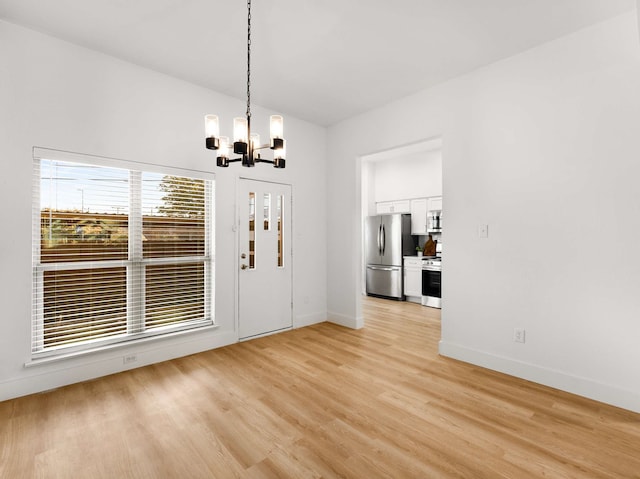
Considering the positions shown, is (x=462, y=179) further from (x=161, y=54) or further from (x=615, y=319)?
(x=161, y=54)

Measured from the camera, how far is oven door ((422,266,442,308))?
19.7ft

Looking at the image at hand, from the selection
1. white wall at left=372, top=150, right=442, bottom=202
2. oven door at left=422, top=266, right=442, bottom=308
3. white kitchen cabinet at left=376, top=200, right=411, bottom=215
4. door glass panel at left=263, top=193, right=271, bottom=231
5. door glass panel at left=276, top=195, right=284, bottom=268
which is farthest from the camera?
white kitchen cabinet at left=376, top=200, right=411, bottom=215

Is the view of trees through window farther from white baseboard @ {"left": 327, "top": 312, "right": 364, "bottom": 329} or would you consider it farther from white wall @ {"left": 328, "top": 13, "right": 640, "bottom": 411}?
white wall @ {"left": 328, "top": 13, "right": 640, "bottom": 411}

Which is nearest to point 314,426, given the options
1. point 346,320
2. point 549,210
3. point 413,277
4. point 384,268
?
point 346,320

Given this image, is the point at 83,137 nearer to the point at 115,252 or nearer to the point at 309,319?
the point at 115,252

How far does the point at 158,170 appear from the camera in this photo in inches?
138

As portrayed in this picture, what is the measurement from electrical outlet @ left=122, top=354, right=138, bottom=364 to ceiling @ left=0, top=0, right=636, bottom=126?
3.04 metres

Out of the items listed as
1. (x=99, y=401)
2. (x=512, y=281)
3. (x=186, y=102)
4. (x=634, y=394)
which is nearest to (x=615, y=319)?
(x=634, y=394)

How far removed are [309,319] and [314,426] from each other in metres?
2.69

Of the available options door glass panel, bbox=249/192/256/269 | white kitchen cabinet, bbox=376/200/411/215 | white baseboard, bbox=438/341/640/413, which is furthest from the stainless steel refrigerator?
door glass panel, bbox=249/192/256/269

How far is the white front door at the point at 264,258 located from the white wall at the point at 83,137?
17 centimetres

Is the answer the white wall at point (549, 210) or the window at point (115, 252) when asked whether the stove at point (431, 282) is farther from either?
the window at point (115, 252)

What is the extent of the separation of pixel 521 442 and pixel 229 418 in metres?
2.03

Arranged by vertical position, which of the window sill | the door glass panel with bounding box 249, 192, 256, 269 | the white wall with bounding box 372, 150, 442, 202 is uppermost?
the white wall with bounding box 372, 150, 442, 202
